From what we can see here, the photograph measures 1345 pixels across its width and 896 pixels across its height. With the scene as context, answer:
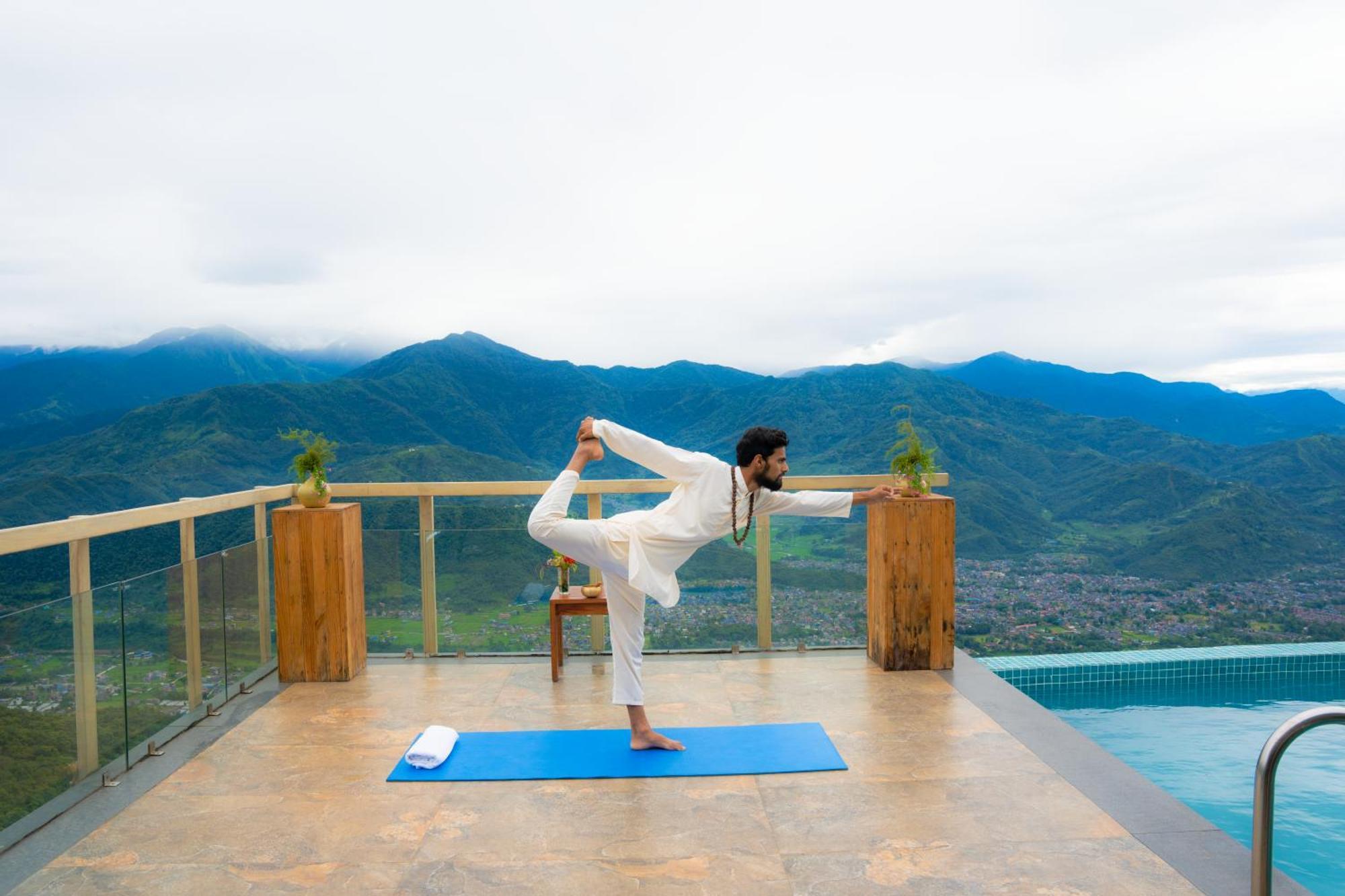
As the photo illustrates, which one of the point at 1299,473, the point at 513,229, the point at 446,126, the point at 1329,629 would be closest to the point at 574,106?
the point at 446,126

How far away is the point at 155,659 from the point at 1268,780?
13.0 ft

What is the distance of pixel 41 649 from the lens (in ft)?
8.77

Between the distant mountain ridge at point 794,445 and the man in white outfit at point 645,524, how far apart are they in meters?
6.31

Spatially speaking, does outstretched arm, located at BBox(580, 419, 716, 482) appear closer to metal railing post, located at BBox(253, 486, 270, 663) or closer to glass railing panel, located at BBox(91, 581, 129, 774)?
glass railing panel, located at BBox(91, 581, 129, 774)

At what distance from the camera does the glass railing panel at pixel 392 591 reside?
4.83m

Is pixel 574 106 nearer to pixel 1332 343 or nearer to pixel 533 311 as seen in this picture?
pixel 533 311

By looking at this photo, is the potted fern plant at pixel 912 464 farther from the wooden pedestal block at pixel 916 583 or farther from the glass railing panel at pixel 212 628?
the glass railing panel at pixel 212 628

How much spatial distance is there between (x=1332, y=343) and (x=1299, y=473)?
3.43 m

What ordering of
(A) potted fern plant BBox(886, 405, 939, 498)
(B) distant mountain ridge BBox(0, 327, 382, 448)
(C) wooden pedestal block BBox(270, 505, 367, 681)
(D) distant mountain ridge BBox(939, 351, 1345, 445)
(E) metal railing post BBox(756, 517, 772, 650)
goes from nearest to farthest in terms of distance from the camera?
(C) wooden pedestal block BBox(270, 505, 367, 681) < (A) potted fern plant BBox(886, 405, 939, 498) < (E) metal railing post BBox(756, 517, 772, 650) < (B) distant mountain ridge BBox(0, 327, 382, 448) < (D) distant mountain ridge BBox(939, 351, 1345, 445)

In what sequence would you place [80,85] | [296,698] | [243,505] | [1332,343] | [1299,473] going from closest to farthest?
[296,698] → [243,505] → [80,85] → [1332,343] → [1299,473]

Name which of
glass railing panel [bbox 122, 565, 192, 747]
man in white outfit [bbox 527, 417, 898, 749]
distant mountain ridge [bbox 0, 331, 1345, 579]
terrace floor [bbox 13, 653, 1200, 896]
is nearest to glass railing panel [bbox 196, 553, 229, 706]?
glass railing panel [bbox 122, 565, 192, 747]

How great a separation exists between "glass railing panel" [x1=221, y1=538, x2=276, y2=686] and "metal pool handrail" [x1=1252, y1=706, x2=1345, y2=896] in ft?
14.0

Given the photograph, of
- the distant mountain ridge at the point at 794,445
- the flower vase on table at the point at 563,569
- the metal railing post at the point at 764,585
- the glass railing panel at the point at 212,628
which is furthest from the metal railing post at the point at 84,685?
the distant mountain ridge at the point at 794,445

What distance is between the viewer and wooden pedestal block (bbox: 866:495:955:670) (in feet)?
14.4
